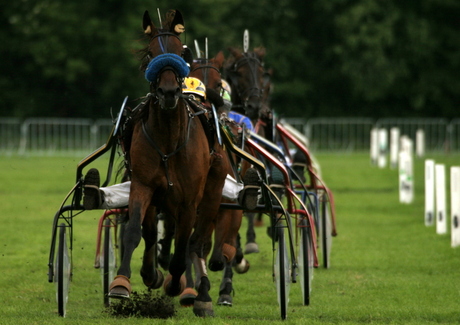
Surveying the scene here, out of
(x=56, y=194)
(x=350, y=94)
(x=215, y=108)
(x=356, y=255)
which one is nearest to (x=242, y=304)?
(x=215, y=108)

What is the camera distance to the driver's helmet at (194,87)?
718 centimetres

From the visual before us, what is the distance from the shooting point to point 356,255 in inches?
412

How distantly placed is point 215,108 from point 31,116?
28080 mm

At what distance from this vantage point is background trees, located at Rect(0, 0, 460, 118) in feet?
111

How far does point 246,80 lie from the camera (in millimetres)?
9828

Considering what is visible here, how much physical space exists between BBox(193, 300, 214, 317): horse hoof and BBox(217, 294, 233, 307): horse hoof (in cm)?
59

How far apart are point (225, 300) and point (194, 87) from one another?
1707 mm

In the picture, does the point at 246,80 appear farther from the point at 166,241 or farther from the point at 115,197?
the point at 115,197

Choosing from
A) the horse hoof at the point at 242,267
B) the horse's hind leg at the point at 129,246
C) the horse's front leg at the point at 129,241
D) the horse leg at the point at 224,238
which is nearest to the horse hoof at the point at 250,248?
the horse hoof at the point at 242,267

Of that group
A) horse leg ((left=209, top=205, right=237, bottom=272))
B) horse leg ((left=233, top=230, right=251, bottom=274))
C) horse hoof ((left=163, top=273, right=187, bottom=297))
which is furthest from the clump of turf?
horse leg ((left=233, top=230, right=251, bottom=274))

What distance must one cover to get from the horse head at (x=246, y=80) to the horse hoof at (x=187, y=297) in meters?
2.82

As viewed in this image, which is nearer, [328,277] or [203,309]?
[203,309]

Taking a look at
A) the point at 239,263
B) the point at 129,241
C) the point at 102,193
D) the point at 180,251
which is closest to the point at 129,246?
the point at 129,241

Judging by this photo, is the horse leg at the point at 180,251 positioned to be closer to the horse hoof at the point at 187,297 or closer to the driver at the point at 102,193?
the horse hoof at the point at 187,297
